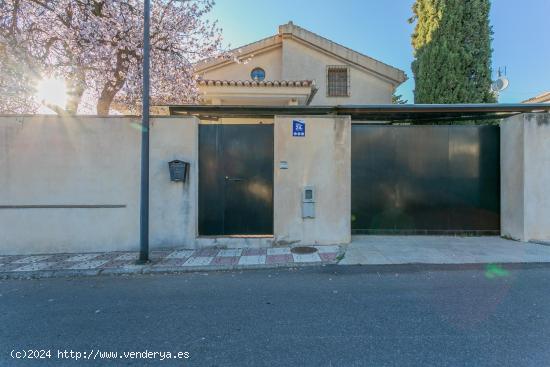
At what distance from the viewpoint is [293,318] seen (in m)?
3.20

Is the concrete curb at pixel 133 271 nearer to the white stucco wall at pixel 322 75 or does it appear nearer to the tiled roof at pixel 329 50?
the white stucco wall at pixel 322 75

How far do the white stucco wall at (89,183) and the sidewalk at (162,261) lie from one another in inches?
14.6

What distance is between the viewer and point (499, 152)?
6.78 metres

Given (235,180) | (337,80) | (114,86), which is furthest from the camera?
(337,80)

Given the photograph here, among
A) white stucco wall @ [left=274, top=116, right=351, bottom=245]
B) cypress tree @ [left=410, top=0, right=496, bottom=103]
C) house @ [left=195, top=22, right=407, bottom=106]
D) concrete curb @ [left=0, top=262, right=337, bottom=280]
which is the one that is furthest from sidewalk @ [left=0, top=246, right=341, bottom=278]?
house @ [left=195, top=22, right=407, bottom=106]

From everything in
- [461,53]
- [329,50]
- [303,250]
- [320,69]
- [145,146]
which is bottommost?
[303,250]

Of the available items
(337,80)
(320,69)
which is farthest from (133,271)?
(337,80)

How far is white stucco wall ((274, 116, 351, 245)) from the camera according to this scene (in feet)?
20.3

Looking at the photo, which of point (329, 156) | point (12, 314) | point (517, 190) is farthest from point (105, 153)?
point (517, 190)

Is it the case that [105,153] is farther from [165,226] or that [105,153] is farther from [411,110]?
[411,110]

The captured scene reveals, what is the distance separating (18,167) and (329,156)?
653cm

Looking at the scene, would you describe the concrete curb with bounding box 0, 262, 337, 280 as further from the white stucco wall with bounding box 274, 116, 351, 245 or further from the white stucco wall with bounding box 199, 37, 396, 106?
the white stucco wall with bounding box 199, 37, 396, 106

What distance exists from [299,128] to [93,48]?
5737mm

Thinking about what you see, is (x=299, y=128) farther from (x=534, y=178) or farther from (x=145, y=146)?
(x=534, y=178)
